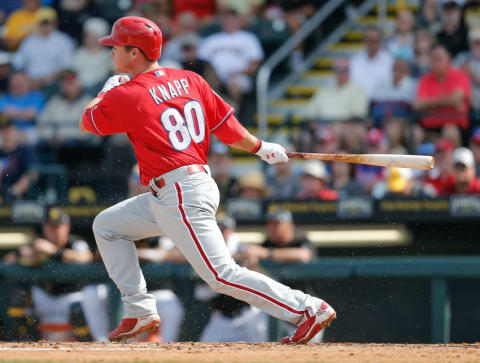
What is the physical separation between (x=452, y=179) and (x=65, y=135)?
4288mm

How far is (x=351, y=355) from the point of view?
5.83 metres

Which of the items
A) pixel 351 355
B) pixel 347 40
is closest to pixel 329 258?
pixel 351 355

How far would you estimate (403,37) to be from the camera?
1150 cm

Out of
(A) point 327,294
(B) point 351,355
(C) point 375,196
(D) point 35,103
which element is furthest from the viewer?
(D) point 35,103

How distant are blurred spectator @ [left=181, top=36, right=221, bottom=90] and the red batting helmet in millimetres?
4765

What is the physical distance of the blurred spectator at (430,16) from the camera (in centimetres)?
1158

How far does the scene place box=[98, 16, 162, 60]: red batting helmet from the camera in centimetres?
595

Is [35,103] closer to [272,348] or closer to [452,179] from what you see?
[452,179]

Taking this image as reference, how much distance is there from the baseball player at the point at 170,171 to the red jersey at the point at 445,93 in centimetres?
438

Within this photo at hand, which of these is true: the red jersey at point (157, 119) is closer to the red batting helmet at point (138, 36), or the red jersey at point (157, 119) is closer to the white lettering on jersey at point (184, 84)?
the white lettering on jersey at point (184, 84)

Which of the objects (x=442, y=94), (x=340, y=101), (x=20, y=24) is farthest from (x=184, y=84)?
(x=20, y=24)

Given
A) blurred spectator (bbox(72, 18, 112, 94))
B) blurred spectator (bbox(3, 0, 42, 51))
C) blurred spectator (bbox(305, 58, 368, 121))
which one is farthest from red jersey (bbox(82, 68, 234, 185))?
blurred spectator (bbox(3, 0, 42, 51))

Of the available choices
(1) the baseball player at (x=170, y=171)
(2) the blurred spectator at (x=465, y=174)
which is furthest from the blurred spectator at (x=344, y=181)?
(1) the baseball player at (x=170, y=171)

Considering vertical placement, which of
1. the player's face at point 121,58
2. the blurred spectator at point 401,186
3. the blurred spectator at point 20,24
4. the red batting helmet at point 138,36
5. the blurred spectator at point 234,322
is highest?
the blurred spectator at point 20,24
